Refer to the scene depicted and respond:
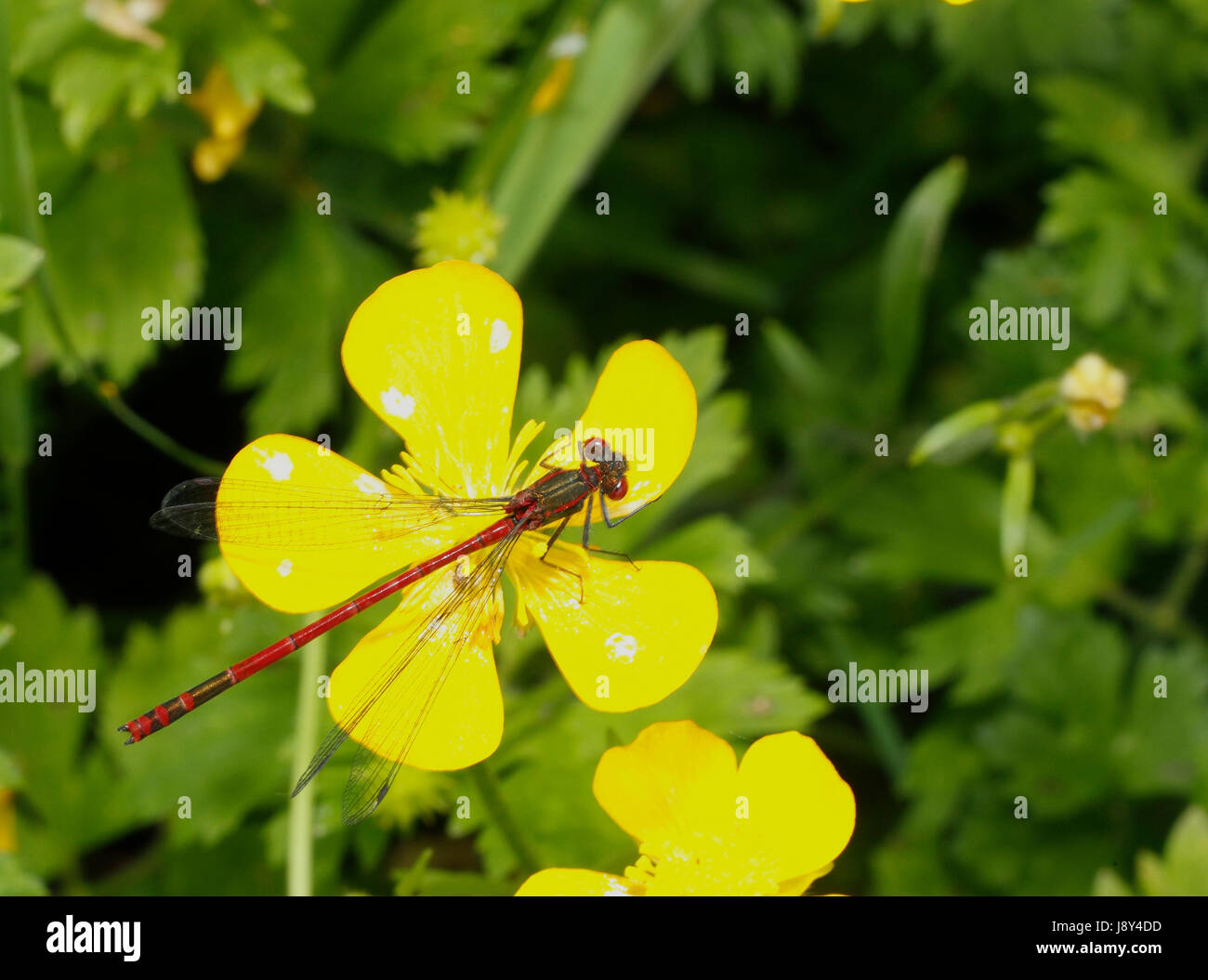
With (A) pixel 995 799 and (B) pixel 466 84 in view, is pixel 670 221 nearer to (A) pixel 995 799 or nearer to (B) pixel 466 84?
(B) pixel 466 84

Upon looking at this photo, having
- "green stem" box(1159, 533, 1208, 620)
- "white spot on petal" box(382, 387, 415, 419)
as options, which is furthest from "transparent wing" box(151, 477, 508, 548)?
"green stem" box(1159, 533, 1208, 620)

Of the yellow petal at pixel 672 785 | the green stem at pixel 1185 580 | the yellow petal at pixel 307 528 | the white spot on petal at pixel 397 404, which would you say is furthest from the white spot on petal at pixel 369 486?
the green stem at pixel 1185 580

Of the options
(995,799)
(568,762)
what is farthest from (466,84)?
(995,799)

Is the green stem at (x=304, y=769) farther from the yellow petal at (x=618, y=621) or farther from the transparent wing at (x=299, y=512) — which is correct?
the yellow petal at (x=618, y=621)

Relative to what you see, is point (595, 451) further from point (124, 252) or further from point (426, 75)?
point (124, 252)

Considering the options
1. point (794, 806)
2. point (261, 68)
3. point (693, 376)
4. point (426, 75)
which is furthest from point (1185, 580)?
point (261, 68)
